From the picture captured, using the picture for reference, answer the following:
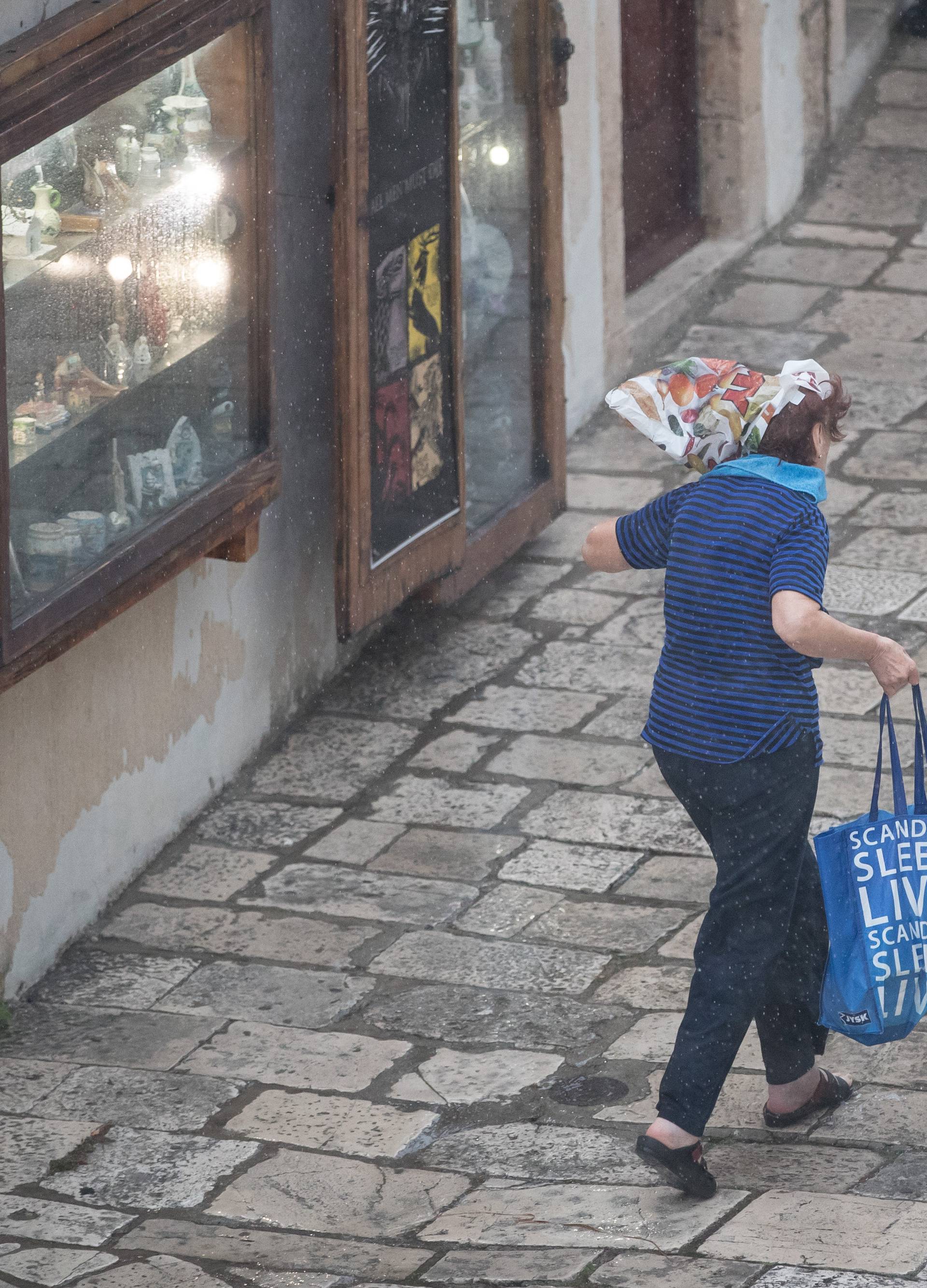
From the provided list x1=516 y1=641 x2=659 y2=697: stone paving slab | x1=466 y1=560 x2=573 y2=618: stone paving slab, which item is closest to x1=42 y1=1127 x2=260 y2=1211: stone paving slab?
x1=516 y1=641 x2=659 y2=697: stone paving slab

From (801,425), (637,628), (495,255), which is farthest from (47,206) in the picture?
(637,628)

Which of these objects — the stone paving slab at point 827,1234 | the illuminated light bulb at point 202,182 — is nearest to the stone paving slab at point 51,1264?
the stone paving slab at point 827,1234

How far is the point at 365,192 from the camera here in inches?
247

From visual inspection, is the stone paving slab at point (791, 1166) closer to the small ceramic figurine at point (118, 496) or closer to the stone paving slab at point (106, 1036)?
the stone paving slab at point (106, 1036)

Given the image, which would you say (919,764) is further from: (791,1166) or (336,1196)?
(336,1196)

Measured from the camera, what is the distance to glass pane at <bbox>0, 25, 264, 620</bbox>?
5.08 meters

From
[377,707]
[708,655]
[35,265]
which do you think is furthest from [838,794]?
[35,265]

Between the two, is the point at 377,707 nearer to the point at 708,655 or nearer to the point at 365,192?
the point at 365,192

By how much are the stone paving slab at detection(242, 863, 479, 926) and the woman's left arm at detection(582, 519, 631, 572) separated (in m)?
1.57

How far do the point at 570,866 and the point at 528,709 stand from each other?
3.27 ft

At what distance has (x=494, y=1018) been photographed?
206 inches

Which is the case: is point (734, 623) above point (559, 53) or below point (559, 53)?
below

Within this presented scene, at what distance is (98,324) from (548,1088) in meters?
2.16

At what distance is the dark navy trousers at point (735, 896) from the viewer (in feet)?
13.7
